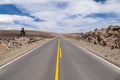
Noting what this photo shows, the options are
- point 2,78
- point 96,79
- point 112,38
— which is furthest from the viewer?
point 112,38

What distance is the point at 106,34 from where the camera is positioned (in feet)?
111

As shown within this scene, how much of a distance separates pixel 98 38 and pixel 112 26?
3.54m

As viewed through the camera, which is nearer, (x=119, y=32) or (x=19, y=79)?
(x=19, y=79)

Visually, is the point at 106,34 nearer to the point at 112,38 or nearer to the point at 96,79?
the point at 112,38

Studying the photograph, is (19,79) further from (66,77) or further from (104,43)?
(104,43)

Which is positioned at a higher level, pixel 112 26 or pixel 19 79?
pixel 112 26

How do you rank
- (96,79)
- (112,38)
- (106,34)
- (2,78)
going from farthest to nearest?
(106,34)
(112,38)
(2,78)
(96,79)

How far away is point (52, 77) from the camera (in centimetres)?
842

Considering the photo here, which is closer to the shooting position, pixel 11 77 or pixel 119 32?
pixel 11 77

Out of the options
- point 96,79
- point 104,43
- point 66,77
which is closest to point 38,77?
point 66,77

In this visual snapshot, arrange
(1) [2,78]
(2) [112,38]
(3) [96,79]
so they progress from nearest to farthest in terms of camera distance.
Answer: (3) [96,79] < (1) [2,78] < (2) [112,38]

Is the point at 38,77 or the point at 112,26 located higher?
the point at 112,26

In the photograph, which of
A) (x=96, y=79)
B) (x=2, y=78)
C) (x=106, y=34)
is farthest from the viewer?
(x=106, y=34)

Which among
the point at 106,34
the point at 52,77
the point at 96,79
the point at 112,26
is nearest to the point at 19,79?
the point at 52,77
